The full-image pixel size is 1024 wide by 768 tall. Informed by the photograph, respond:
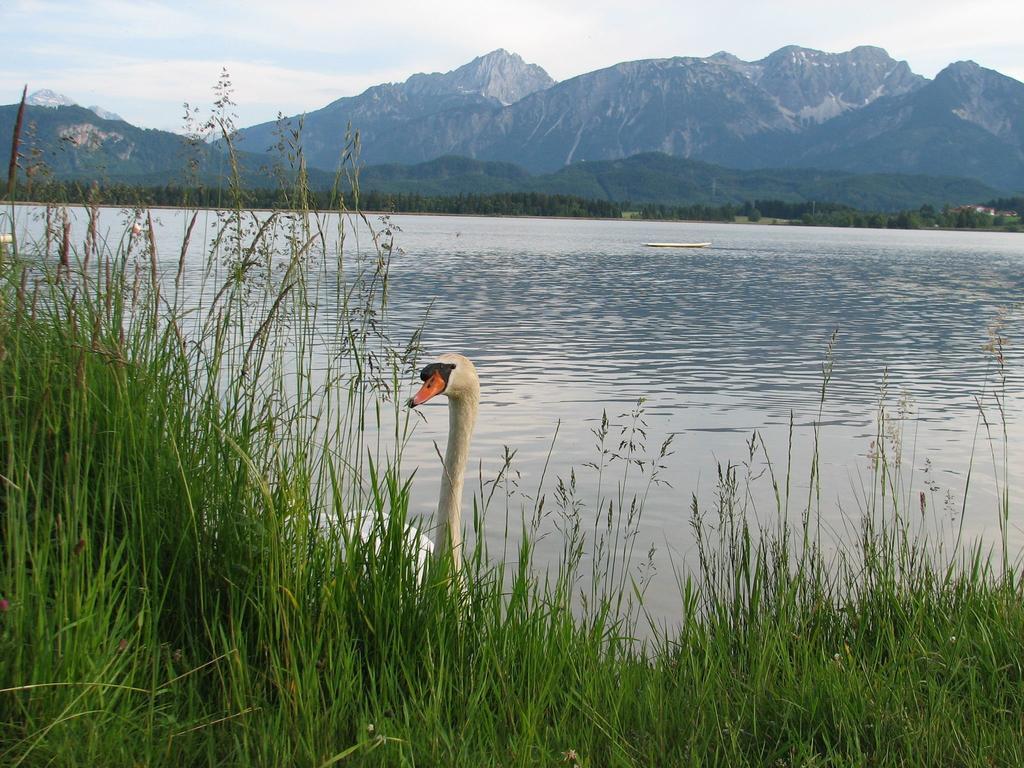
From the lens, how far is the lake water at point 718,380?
12.4 m

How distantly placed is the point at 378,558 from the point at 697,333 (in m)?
27.1

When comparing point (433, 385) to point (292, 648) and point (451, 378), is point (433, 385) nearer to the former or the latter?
point (451, 378)

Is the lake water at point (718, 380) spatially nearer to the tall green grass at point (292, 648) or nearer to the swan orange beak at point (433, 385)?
the swan orange beak at point (433, 385)

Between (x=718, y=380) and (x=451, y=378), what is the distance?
16.3m

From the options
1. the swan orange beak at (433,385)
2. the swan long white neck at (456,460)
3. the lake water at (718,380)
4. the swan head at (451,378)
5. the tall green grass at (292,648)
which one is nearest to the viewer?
the tall green grass at (292,648)

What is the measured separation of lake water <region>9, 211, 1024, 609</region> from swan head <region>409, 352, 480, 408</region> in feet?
2.61

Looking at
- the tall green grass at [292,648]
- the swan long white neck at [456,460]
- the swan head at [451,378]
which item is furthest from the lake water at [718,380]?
the tall green grass at [292,648]

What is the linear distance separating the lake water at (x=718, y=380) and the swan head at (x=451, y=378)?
0.80 metres

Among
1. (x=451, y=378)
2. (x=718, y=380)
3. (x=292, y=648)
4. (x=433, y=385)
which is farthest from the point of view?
(x=718, y=380)

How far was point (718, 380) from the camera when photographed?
2184 cm

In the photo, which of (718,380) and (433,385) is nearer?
(433,385)

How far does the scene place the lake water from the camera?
12.4 metres

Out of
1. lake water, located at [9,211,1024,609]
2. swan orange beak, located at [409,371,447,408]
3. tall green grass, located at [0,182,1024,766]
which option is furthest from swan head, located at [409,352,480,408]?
tall green grass, located at [0,182,1024,766]

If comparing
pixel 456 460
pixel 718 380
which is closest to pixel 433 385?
pixel 456 460
